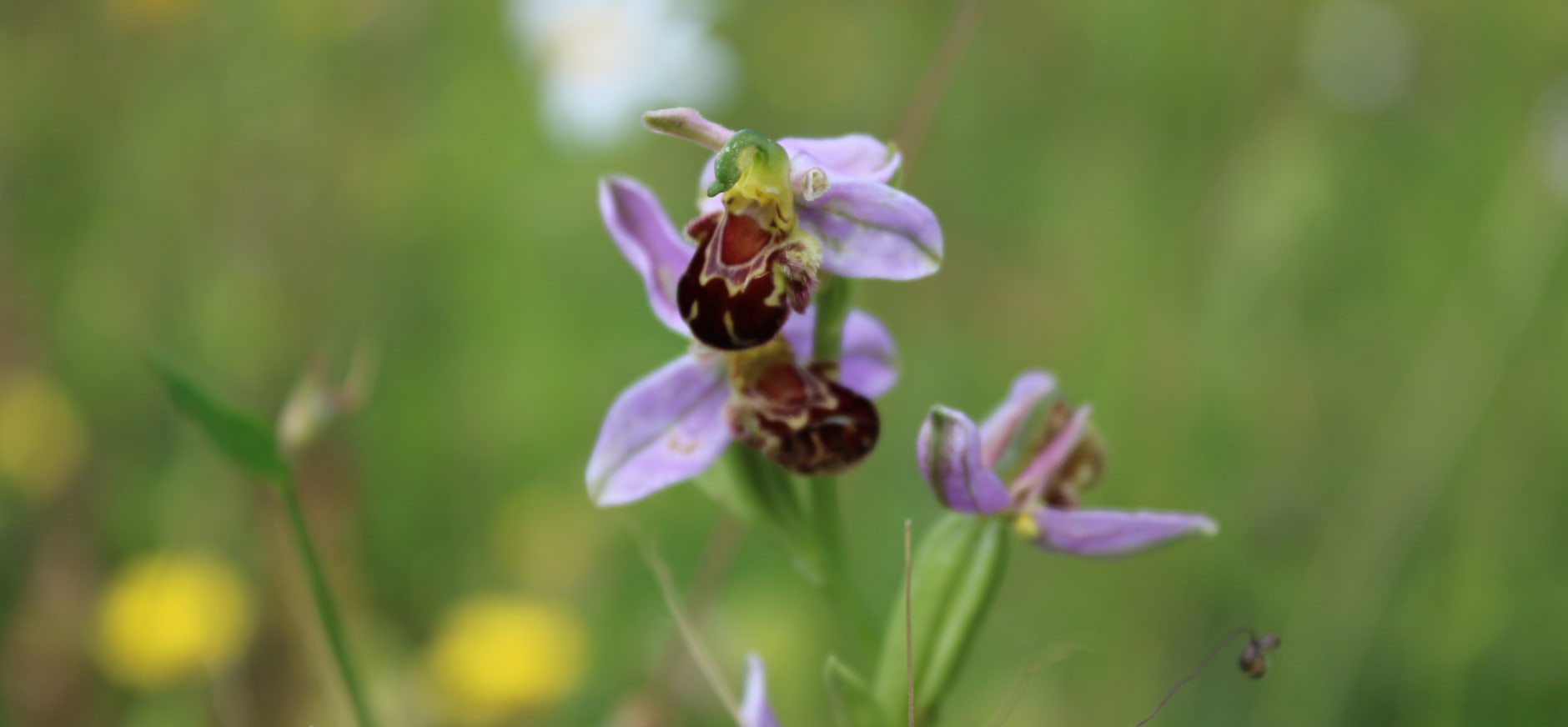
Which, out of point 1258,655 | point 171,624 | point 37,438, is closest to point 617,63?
point 37,438

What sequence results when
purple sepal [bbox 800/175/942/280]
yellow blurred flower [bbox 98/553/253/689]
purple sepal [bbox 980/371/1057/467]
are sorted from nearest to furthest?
purple sepal [bbox 800/175/942/280], purple sepal [bbox 980/371/1057/467], yellow blurred flower [bbox 98/553/253/689]

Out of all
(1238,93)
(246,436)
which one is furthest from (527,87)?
(246,436)

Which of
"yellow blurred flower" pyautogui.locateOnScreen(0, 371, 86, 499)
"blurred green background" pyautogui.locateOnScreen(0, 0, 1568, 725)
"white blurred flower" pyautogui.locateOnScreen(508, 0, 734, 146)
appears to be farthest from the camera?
"white blurred flower" pyautogui.locateOnScreen(508, 0, 734, 146)

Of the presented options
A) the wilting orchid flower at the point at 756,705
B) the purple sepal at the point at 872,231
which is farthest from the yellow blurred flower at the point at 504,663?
the purple sepal at the point at 872,231

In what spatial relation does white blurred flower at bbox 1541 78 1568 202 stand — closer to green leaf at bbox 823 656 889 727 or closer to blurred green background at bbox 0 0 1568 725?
blurred green background at bbox 0 0 1568 725

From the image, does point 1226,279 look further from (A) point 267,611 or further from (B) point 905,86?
(A) point 267,611

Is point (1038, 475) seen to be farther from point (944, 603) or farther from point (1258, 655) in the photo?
point (1258, 655)

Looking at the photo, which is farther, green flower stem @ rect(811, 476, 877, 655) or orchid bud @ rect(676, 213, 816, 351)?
green flower stem @ rect(811, 476, 877, 655)

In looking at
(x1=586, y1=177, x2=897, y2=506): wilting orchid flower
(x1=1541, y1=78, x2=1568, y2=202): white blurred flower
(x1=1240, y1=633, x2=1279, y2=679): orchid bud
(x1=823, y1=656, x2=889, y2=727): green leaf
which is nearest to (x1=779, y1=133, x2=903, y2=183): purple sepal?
(x1=586, y1=177, x2=897, y2=506): wilting orchid flower
